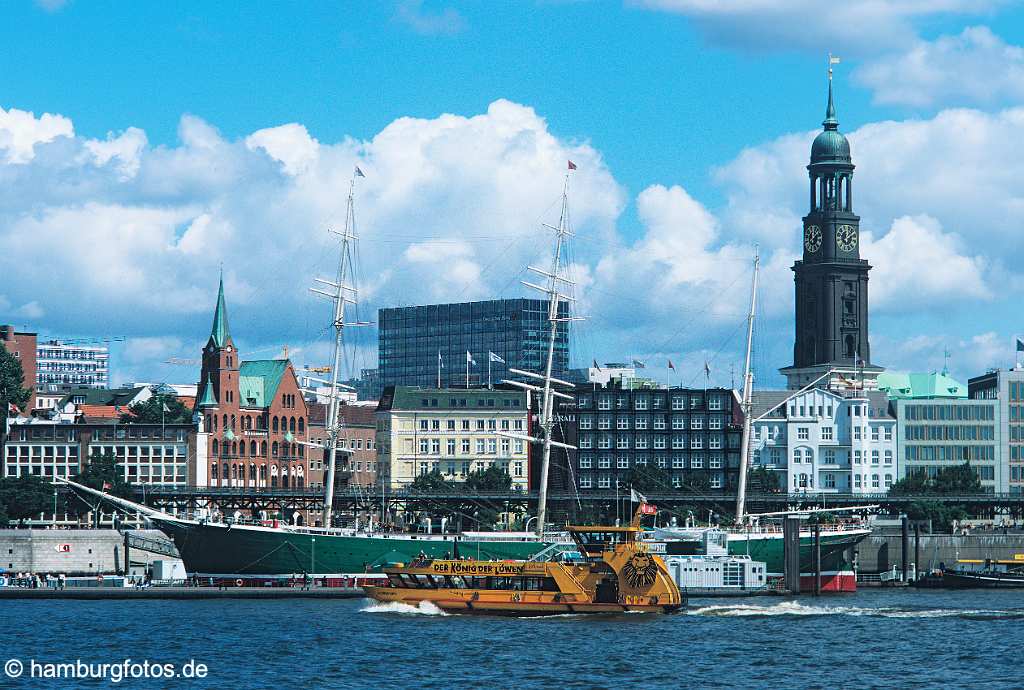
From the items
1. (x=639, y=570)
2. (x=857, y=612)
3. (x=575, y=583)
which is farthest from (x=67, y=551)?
(x=857, y=612)

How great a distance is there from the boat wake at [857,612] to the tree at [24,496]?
285 ft

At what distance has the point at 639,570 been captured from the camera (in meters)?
113

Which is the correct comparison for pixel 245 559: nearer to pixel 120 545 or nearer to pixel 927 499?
pixel 120 545

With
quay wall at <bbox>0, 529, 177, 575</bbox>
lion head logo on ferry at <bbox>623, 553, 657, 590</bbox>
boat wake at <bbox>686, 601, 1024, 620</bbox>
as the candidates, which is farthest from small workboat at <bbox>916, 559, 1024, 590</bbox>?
quay wall at <bbox>0, 529, 177, 575</bbox>

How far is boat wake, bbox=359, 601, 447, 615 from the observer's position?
378ft

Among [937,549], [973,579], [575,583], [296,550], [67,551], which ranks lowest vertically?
[973,579]

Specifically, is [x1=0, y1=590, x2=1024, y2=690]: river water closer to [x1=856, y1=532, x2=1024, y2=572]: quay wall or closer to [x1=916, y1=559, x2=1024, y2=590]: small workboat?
[x1=916, y1=559, x2=1024, y2=590]: small workboat

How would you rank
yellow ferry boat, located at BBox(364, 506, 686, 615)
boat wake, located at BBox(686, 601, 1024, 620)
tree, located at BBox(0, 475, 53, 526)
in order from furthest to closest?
tree, located at BBox(0, 475, 53, 526), boat wake, located at BBox(686, 601, 1024, 620), yellow ferry boat, located at BBox(364, 506, 686, 615)

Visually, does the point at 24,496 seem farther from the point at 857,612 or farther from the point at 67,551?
the point at 857,612

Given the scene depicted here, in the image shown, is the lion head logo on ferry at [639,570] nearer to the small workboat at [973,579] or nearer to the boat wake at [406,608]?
the boat wake at [406,608]

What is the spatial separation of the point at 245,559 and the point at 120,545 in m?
27.8

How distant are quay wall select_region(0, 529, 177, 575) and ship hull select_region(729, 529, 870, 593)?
53.0 metres

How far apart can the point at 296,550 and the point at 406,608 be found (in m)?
37.2

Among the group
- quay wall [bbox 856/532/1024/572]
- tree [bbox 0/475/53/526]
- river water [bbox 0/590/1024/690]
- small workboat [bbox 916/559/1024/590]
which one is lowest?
river water [bbox 0/590/1024/690]
